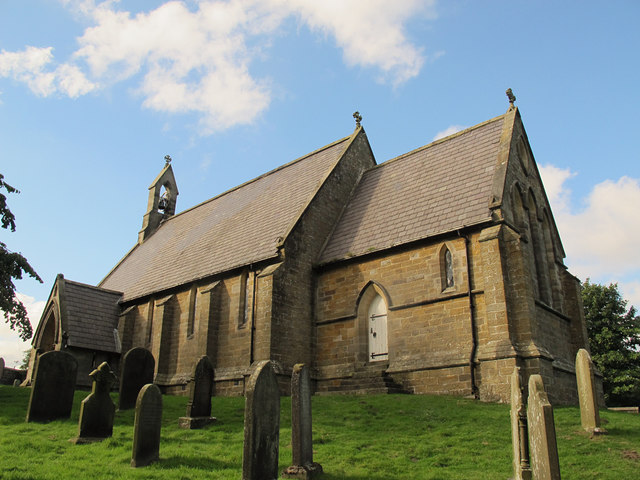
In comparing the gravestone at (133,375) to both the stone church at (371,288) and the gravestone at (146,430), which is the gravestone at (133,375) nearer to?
the stone church at (371,288)

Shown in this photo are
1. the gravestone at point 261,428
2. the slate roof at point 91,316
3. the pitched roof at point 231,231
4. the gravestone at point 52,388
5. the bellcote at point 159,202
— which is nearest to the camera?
the gravestone at point 261,428

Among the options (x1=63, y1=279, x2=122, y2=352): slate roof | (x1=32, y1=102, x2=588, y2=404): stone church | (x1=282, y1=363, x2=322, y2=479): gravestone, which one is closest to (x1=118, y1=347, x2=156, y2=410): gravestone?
(x1=32, y1=102, x2=588, y2=404): stone church

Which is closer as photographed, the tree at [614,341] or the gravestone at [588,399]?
the gravestone at [588,399]

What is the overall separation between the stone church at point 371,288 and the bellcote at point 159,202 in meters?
9.52

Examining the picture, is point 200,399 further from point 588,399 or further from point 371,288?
point 588,399

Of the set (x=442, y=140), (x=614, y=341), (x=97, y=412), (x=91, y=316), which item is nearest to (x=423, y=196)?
(x=442, y=140)

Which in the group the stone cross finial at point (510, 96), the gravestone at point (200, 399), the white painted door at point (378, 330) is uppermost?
the stone cross finial at point (510, 96)

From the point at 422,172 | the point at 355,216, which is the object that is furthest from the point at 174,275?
the point at 422,172

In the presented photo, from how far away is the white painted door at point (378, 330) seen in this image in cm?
1827

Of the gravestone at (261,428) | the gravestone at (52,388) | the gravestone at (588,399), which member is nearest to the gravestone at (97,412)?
the gravestone at (52,388)

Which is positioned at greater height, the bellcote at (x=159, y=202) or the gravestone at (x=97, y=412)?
the bellcote at (x=159, y=202)

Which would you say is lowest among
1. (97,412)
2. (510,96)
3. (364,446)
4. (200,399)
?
(364,446)

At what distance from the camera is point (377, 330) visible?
733 inches

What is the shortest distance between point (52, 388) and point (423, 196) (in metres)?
13.3
